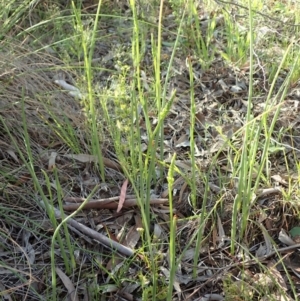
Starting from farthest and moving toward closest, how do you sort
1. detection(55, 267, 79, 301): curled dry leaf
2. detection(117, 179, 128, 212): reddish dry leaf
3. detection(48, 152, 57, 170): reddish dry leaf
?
1. detection(48, 152, 57, 170): reddish dry leaf
2. detection(117, 179, 128, 212): reddish dry leaf
3. detection(55, 267, 79, 301): curled dry leaf

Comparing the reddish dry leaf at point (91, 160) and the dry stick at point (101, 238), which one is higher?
the reddish dry leaf at point (91, 160)

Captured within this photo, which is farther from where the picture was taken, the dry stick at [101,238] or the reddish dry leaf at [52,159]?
the reddish dry leaf at [52,159]

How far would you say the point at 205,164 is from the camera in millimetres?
1744

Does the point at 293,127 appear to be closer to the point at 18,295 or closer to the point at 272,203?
the point at 272,203

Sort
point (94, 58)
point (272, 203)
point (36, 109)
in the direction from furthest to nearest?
point (94, 58) < point (36, 109) < point (272, 203)

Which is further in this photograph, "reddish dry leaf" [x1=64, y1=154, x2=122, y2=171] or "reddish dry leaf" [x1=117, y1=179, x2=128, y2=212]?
"reddish dry leaf" [x1=64, y1=154, x2=122, y2=171]

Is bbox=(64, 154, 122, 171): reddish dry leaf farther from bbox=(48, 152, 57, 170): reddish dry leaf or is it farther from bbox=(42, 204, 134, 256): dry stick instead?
bbox=(42, 204, 134, 256): dry stick

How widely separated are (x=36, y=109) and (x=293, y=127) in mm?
920

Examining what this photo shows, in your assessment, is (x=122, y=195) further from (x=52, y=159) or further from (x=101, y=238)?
(x=52, y=159)

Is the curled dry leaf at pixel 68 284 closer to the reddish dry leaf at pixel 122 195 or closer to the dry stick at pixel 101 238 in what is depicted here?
the dry stick at pixel 101 238

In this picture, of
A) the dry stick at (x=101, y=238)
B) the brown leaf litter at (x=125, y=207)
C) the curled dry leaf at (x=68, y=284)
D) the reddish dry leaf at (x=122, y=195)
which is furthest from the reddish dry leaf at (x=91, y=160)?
the curled dry leaf at (x=68, y=284)

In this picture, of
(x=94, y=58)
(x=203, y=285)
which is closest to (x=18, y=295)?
(x=203, y=285)

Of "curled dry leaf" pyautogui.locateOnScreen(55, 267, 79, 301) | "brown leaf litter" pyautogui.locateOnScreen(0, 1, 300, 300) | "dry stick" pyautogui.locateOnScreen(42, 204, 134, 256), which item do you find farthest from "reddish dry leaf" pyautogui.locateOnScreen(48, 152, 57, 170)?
"curled dry leaf" pyautogui.locateOnScreen(55, 267, 79, 301)

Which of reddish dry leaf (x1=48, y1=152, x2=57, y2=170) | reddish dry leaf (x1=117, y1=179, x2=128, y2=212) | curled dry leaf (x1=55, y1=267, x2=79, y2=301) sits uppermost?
reddish dry leaf (x1=48, y1=152, x2=57, y2=170)
